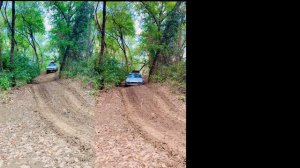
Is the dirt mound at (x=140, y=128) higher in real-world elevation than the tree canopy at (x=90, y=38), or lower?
lower

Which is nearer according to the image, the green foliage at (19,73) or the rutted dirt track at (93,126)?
the rutted dirt track at (93,126)

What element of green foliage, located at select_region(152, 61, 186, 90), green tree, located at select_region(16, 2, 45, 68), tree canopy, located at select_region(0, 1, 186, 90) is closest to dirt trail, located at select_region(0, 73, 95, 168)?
tree canopy, located at select_region(0, 1, 186, 90)

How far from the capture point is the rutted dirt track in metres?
3.26

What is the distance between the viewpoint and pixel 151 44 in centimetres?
456

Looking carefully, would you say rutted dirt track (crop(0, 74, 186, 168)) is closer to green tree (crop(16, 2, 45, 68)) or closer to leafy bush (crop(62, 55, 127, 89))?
leafy bush (crop(62, 55, 127, 89))

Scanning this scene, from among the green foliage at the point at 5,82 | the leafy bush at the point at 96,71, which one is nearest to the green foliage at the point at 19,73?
the green foliage at the point at 5,82

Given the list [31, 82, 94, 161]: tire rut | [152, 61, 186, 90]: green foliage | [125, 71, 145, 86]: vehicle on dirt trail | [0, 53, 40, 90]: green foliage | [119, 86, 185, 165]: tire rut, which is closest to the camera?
[119, 86, 185, 165]: tire rut

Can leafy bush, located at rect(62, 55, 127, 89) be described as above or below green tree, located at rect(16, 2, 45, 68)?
below

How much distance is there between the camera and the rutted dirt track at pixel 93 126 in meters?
3.26

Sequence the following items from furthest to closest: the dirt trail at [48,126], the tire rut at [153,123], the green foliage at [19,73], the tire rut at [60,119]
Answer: the green foliage at [19,73] → the tire rut at [60,119] → the tire rut at [153,123] → the dirt trail at [48,126]

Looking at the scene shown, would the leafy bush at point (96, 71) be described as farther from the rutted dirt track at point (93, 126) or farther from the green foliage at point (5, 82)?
the green foliage at point (5, 82)

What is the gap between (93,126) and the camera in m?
4.27
